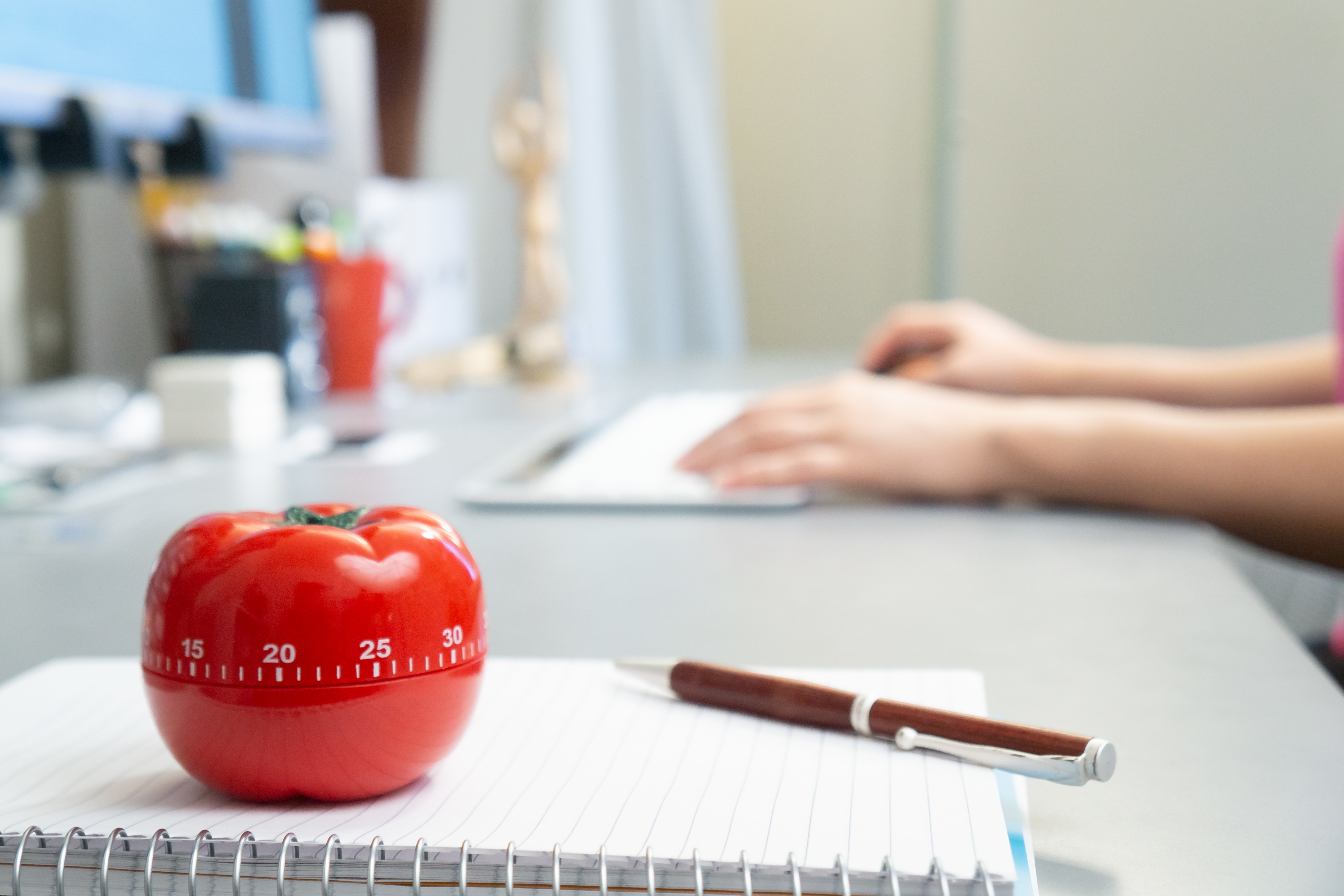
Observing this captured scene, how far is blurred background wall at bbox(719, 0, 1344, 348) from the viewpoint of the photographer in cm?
250

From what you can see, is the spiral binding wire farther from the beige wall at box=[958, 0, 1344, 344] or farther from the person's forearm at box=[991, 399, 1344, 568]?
the beige wall at box=[958, 0, 1344, 344]

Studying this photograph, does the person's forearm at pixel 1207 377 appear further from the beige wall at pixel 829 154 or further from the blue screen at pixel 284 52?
the beige wall at pixel 829 154

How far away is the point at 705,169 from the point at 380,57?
63 centimetres

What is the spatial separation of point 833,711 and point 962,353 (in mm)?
759

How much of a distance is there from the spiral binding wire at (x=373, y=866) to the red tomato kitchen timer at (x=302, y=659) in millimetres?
24

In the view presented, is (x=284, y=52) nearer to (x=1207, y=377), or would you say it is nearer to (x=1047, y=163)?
(x=1207, y=377)

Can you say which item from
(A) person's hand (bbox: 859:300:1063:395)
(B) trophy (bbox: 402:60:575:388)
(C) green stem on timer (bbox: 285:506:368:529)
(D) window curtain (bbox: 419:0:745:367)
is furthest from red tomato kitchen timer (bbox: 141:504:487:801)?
(D) window curtain (bbox: 419:0:745:367)

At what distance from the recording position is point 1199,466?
0.68m

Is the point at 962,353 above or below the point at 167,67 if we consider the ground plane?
below

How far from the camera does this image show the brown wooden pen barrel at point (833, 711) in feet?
0.98

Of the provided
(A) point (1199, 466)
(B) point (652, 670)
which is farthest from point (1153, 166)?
(B) point (652, 670)

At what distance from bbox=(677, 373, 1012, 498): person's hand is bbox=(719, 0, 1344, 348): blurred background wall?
207cm

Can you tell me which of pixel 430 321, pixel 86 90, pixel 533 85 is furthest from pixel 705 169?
pixel 86 90

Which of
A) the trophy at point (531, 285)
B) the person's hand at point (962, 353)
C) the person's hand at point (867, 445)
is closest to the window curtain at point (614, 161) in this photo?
the trophy at point (531, 285)
